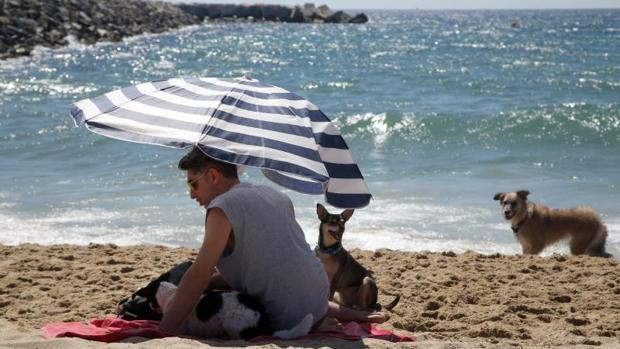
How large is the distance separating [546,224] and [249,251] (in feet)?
16.8

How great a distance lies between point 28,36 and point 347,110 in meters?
20.2

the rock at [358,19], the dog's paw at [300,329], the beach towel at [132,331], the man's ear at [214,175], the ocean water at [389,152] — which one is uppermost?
the rock at [358,19]

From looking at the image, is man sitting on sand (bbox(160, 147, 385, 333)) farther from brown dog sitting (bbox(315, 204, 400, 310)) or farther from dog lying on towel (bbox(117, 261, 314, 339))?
brown dog sitting (bbox(315, 204, 400, 310))

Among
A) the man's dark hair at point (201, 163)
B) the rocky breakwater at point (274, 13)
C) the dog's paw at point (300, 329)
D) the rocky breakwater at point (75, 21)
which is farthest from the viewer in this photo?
the rocky breakwater at point (274, 13)

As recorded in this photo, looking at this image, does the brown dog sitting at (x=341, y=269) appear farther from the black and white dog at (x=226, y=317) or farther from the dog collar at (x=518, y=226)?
the dog collar at (x=518, y=226)

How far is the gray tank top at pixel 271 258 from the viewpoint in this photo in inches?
191

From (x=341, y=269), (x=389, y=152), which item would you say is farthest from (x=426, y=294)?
(x=389, y=152)

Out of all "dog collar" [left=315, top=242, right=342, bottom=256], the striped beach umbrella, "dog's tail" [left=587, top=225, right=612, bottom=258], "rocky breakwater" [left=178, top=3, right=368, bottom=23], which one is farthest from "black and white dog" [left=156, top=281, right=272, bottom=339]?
"rocky breakwater" [left=178, top=3, right=368, bottom=23]

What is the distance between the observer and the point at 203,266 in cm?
480

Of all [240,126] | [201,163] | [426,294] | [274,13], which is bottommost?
[426,294]

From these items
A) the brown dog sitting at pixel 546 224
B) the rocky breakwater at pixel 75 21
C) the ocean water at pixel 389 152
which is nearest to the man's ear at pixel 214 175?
the ocean water at pixel 389 152

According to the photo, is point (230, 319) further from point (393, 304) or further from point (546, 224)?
point (546, 224)

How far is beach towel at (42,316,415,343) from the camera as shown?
5.00 meters

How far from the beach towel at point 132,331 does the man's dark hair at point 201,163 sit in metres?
0.95
